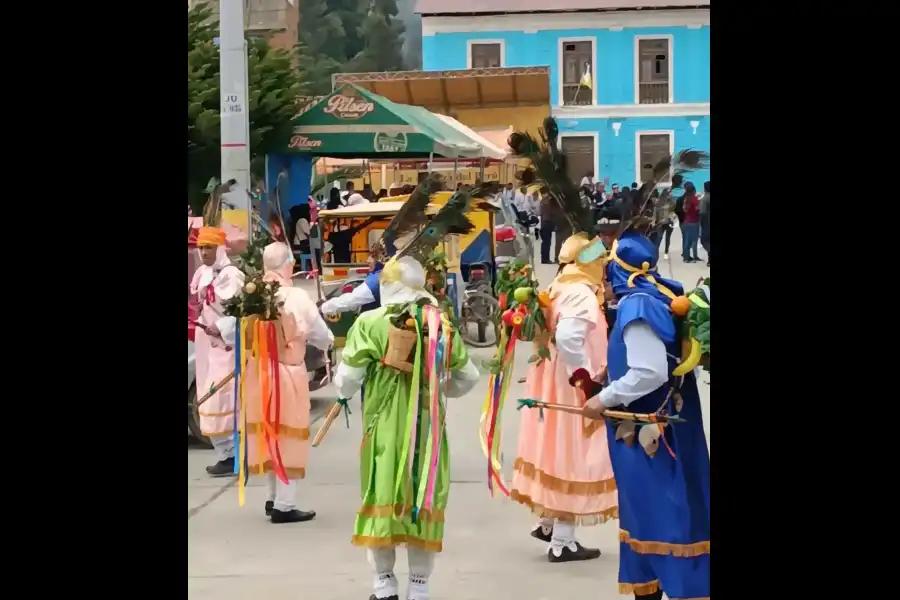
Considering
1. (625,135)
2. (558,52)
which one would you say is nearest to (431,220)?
(625,135)

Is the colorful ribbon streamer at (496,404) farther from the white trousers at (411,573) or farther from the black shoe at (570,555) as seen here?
the white trousers at (411,573)

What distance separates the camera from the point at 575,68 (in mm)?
27766

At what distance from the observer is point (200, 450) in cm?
880

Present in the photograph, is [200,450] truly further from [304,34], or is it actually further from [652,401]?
[304,34]

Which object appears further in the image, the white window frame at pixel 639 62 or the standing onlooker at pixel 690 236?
the white window frame at pixel 639 62

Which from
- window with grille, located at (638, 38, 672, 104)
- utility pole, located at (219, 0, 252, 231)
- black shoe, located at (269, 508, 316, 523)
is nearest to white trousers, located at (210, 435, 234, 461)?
black shoe, located at (269, 508, 316, 523)

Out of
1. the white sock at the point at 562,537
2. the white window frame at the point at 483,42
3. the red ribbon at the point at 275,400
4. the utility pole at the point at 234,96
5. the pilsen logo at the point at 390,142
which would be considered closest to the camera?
the white sock at the point at 562,537

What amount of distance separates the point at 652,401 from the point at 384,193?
1252 cm

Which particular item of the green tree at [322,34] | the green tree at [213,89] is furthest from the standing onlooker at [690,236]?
the green tree at [322,34]

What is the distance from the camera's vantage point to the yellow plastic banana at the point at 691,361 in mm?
4155

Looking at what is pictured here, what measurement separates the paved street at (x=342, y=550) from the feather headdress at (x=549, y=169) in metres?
1.85

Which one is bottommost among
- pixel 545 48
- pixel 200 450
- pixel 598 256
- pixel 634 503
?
pixel 200 450
